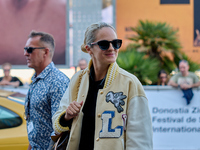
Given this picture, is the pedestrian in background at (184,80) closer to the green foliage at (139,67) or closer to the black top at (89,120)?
the green foliage at (139,67)

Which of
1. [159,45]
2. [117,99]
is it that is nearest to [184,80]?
[159,45]

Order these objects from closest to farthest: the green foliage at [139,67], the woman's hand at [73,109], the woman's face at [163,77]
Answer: the woman's hand at [73,109]
the woman's face at [163,77]
the green foliage at [139,67]

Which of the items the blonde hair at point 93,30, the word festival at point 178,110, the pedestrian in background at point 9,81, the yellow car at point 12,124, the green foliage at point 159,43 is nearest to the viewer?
the blonde hair at point 93,30

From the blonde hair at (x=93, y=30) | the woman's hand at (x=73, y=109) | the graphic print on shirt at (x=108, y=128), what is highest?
the blonde hair at (x=93, y=30)

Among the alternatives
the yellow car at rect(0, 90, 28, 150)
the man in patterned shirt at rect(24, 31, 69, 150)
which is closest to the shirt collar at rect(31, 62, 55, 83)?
the man in patterned shirt at rect(24, 31, 69, 150)

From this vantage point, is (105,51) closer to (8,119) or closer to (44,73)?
(44,73)

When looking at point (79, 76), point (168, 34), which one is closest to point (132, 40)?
point (168, 34)

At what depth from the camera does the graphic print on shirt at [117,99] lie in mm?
2266

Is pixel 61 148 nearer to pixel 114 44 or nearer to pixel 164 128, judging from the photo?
pixel 114 44

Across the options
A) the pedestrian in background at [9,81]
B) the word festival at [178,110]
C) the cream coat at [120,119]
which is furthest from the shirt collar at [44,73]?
the pedestrian in background at [9,81]

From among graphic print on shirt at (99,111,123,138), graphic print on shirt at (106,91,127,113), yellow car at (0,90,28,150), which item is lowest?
yellow car at (0,90,28,150)

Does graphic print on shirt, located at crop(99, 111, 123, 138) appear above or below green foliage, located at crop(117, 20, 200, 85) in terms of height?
below

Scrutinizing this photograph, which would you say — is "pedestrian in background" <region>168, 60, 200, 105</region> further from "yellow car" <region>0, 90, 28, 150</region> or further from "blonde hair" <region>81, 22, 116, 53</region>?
"blonde hair" <region>81, 22, 116, 53</region>

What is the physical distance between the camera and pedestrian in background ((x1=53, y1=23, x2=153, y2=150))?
2.24 meters
